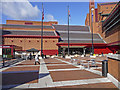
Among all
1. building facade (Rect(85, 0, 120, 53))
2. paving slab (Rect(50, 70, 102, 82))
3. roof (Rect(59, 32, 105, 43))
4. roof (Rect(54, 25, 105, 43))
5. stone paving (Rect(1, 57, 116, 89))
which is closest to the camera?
stone paving (Rect(1, 57, 116, 89))

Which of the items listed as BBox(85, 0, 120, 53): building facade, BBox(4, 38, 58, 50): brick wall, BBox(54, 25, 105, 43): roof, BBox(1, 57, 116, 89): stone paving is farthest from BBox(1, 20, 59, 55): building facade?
BBox(1, 57, 116, 89): stone paving

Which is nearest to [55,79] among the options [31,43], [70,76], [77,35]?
[70,76]

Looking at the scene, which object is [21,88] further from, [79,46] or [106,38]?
[106,38]

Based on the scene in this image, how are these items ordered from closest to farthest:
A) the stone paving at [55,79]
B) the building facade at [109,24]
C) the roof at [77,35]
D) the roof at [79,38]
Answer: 1. the stone paving at [55,79]
2. the building facade at [109,24]
3. the roof at [79,38]
4. the roof at [77,35]

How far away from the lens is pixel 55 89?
16.5ft

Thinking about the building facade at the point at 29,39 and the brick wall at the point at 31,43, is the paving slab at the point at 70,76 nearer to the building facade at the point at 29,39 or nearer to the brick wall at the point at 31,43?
the building facade at the point at 29,39

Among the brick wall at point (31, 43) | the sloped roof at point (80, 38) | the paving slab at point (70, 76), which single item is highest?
the sloped roof at point (80, 38)

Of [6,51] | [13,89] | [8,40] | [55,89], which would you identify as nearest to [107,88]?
[55,89]

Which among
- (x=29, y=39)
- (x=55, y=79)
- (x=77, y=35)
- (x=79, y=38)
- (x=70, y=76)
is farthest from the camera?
(x=77, y=35)

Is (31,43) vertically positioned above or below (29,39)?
below

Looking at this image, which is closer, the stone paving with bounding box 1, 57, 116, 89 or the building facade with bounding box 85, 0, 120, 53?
the stone paving with bounding box 1, 57, 116, 89

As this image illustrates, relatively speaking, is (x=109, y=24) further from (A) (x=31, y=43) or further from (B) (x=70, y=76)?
(B) (x=70, y=76)

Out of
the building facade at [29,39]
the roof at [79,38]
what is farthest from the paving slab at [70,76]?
the roof at [79,38]

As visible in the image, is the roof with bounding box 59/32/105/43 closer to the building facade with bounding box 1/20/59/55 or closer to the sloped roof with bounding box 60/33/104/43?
the sloped roof with bounding box 60/33/104/43
